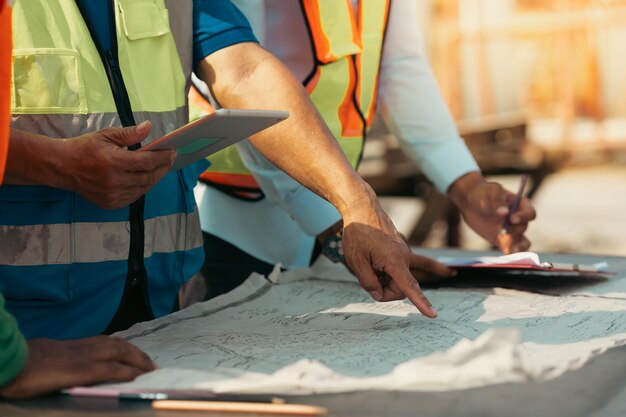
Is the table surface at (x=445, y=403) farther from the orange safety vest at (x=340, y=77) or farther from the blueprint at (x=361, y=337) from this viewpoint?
the orange safety vest at (x=340, y=77)

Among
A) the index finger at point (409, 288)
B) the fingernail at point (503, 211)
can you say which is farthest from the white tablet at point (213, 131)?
the fingernail at point (503, 211)

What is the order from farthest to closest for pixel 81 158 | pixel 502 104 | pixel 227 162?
pixel 502 104
pixel 227 162
pixel 81 158

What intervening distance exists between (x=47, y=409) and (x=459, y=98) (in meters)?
9.14

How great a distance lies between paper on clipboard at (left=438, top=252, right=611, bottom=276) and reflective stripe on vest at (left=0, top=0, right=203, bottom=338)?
0.59 metres

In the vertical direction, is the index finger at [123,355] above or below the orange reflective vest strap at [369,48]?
Result: below

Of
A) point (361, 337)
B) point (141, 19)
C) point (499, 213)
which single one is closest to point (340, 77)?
point (499, 213)

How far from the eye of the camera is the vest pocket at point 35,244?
142 centimetres

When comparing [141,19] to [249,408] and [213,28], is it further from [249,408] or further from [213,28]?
[249,408]

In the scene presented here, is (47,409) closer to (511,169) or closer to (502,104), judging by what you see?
(511,169)

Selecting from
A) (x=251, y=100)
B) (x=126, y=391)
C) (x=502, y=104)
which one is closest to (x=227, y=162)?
(x=251, y=100)

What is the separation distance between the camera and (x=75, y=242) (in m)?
1.48

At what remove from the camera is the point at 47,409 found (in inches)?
44.9

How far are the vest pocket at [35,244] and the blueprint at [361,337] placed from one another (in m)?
0.12

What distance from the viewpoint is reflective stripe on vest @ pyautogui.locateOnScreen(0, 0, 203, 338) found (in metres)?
1.42
